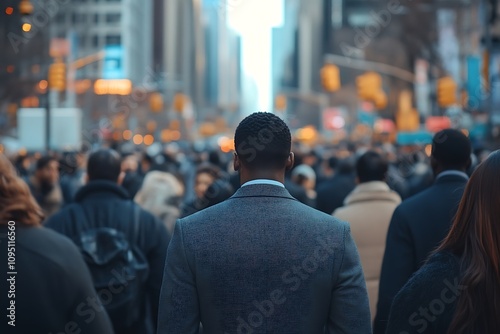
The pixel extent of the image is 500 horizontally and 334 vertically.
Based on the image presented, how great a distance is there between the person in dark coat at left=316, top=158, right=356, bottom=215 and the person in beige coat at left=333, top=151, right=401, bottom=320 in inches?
159

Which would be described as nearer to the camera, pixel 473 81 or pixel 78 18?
pixel 473 81

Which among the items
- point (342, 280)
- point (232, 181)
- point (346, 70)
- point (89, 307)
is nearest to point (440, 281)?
point (342, 280)

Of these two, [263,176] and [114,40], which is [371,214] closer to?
[263,176]

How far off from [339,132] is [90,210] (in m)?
92.7

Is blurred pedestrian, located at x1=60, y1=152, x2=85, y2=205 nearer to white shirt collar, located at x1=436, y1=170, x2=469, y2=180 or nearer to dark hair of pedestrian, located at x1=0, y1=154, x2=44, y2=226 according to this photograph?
white shirt collar, located at x1=436, y1=170, x2=469, y2=180

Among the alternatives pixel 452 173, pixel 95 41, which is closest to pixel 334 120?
pixel 95 41

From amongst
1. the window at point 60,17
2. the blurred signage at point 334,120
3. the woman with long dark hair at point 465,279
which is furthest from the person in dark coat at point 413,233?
the blurred signage at point 334,120

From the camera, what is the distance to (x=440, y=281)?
3566mm

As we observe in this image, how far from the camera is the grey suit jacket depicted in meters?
4.00

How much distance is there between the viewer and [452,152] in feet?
22.0

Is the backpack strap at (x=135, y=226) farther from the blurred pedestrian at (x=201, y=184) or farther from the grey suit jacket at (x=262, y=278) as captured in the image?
the blurred pedestrian at (x=201, y=184)

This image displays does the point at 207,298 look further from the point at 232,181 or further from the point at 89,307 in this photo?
the point at 232,181

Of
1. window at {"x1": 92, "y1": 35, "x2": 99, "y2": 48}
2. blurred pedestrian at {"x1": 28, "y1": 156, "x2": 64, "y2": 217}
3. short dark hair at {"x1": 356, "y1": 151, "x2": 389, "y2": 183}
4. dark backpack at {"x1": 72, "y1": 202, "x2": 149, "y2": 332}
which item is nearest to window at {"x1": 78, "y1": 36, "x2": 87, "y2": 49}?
window at {"x1": 92, "y1": 35, "x2": 99, "y2": 48}

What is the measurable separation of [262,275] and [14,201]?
1.21 metres
